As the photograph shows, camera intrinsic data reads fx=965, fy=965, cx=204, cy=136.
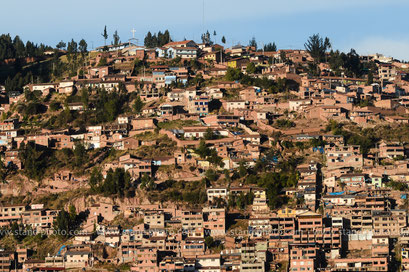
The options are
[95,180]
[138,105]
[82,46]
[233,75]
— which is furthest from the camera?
[82,46]

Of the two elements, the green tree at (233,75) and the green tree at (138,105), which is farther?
the green tree at (233,75)

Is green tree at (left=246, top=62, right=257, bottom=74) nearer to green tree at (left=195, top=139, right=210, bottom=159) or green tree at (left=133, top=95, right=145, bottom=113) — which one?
green tree at (left=133, top=95, right=145, bottom=113)

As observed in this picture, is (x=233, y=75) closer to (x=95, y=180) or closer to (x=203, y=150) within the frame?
(x=203, y=150)

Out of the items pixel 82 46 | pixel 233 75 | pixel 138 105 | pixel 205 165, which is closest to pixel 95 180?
pixel 205 165

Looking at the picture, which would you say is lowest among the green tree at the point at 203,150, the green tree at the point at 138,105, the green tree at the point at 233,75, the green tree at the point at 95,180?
the green tree at the point at 95,180

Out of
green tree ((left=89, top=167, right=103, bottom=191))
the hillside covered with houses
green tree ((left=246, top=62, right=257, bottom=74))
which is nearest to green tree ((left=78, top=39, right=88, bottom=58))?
the hillside covered with houses

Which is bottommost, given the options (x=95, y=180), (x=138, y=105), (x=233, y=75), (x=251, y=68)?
(x=95, y=180)

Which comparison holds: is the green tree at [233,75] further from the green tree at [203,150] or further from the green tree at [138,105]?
the green tree at [203,150]

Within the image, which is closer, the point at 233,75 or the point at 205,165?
the point at 205,165

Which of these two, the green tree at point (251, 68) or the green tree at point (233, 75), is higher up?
the green tree at point (251, 68)

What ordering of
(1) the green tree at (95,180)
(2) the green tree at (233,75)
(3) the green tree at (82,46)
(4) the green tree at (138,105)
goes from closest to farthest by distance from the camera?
(1) the green tree at (95,180)
(4) the green tree at (138,105)
(2) the green tree at (233,75)
(3) the green tree at (82,46)

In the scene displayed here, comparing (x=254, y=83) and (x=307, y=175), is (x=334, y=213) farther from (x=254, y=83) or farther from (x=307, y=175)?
(x=254, y=83)

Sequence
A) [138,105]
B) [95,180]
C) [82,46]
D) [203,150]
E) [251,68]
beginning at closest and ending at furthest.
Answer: [95,180]
[203,150]
[138,105]
[251,68]
[82,46]

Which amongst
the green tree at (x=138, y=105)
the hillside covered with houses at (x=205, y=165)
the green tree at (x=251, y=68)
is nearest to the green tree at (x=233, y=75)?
the hillside covered with houses at (x=205, y=165)
